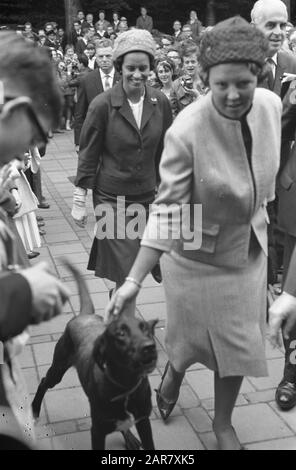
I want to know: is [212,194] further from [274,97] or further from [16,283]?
[16,283]

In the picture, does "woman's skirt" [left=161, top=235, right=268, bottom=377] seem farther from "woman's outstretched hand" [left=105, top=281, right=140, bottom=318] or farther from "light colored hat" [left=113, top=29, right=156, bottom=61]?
"light colored hat" [left=113, top=29, right=156, bottom=61]

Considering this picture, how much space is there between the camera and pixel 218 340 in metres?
3.07

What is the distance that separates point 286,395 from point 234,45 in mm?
2079

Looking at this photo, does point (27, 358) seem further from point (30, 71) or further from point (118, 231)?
point (30, 71)

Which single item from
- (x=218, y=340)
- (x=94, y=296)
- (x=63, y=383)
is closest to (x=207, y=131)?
(x=218, y=340)

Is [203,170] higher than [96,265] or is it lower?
higher

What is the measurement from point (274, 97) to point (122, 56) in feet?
5.09

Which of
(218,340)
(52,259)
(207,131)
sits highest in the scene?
(207,131)

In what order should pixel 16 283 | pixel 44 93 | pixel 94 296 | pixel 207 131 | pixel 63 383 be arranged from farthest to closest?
pixel 94 296 → pixel 63 383 → pixel 207 131 → pixel 44 93 → pixel 16 283

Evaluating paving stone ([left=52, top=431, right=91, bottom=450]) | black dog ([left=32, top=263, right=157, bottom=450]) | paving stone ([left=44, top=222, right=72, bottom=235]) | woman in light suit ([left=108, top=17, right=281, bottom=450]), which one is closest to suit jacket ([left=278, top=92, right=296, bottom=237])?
woman in light suit ([left=108, top=17, right=281, bottom=450])

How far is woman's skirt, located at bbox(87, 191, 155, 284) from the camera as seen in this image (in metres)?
4.43

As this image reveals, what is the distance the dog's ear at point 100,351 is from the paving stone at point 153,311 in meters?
2.16

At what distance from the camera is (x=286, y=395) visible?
148 inches
